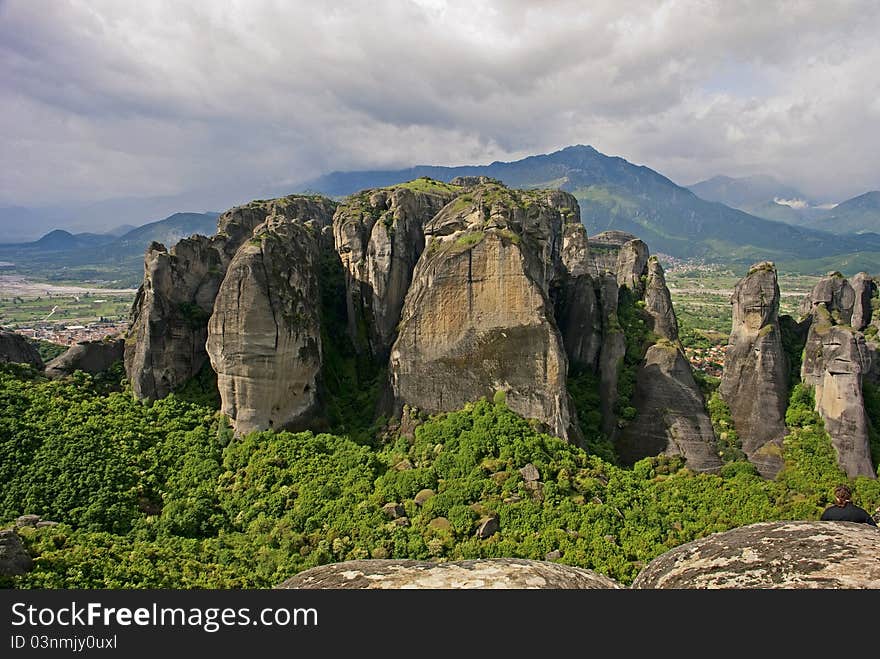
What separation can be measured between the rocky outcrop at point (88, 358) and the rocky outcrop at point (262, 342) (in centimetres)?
968

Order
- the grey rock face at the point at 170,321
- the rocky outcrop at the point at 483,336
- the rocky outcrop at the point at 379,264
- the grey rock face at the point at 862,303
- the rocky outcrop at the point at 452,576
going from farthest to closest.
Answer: the grey rock face at the point at 862,303 < the rocky outcrop at the point at 379,264 < the grey rock face at the point at 170,321 < the rocky outcrop at the point at 483,336 < the rocky outcrop at the point at 452,576

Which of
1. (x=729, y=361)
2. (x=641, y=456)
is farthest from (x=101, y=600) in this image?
(x=729, y=361)

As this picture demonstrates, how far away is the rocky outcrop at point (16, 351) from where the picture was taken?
2664 cm

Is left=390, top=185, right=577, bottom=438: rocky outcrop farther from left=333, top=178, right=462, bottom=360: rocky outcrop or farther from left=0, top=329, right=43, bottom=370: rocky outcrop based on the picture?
left=0, top=329, right=43, bottom=370: rocky outcrop

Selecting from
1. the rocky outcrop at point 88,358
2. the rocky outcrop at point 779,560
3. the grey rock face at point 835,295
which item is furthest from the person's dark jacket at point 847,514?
the rocky outcrop at point 88,358

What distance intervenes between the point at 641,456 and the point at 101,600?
2555 cm

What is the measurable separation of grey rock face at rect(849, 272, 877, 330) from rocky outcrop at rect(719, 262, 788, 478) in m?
8.80

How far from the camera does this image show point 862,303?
3275cm

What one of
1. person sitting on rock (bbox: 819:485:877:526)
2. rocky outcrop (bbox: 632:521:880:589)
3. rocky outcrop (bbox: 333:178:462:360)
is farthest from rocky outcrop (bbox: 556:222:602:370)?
A: rocky outcrop (bbox: 632:521:880:589)

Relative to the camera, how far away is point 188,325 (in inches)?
1026


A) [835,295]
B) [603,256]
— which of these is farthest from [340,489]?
[603,256]

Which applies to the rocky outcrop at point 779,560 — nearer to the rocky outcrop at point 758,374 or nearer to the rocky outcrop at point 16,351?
the rocky outcrop at point 758,374

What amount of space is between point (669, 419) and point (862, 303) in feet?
60.8

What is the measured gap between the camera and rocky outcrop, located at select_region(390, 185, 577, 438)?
2222 cm
